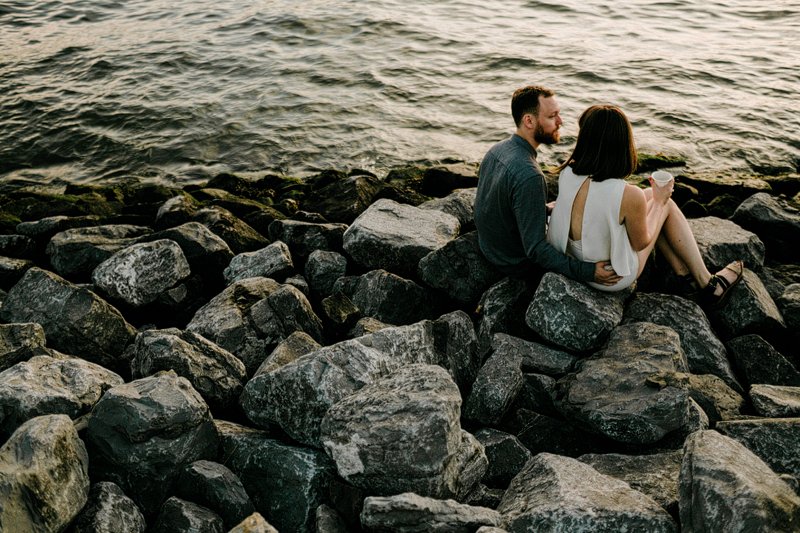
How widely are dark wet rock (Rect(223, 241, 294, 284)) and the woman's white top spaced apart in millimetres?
2831

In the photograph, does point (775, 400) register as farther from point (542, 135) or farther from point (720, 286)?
point (542, 135)

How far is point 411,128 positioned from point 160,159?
4.64m

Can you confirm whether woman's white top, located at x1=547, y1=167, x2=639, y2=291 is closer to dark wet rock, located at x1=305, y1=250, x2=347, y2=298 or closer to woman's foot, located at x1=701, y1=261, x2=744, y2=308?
woman's foot, located at x1=701, y1=261, x2=744, y2=308

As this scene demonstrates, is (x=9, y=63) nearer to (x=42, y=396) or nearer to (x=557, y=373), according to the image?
(x=42, y=396)

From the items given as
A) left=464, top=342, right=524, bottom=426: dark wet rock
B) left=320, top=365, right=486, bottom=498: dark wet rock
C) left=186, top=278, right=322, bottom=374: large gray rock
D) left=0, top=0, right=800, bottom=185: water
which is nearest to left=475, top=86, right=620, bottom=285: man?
left=464, top=342, right=524, bottom=426: dark wet rock

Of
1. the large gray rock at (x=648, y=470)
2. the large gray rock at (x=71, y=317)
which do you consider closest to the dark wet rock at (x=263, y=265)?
the large gray rock at (x=71, y=317)

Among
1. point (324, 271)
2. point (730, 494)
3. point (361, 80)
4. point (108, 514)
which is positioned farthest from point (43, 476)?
point (361, 80)

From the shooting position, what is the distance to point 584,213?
19.6 feet

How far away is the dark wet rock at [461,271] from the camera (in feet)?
22.1

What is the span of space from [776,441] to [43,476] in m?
4.41

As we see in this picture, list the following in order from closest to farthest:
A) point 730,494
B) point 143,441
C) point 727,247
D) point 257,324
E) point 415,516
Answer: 1. point 730,494
2. point 415,516
3. point 143,441
4. point 257,324
5. point 727,247

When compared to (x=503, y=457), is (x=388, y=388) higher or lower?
higher

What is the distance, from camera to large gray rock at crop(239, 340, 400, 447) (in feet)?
15.8

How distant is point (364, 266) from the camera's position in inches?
294
